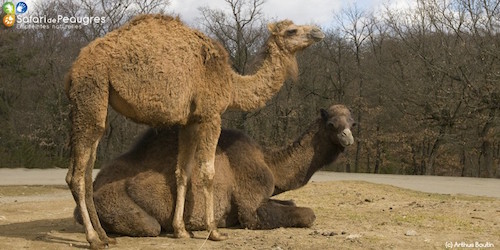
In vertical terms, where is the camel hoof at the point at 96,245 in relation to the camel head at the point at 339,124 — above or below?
below

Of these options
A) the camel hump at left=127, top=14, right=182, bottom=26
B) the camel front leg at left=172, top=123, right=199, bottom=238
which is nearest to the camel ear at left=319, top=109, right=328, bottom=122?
the camel front leg at left=172, top=123, right=199, bottom=238

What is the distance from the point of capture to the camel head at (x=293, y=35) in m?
9.38

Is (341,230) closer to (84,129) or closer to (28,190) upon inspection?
(84,129)

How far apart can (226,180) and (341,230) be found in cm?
188

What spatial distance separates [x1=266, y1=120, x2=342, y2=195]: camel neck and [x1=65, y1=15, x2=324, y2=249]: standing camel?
1163 millimetres

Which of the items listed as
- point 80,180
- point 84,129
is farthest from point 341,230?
point 84,129

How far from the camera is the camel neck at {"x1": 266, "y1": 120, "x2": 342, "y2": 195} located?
31.3ft

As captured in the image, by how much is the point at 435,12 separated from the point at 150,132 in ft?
93.4

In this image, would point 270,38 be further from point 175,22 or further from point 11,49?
point 11,49

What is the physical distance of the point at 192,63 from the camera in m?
7.97

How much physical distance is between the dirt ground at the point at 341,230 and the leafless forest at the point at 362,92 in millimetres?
19013

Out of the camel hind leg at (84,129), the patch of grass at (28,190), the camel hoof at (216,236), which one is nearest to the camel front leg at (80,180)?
the camel hind leg at (84,129)

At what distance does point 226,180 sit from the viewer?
873 cm

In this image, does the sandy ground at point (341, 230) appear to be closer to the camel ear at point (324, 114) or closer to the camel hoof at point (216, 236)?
the camel hoof at point (216, 236)
